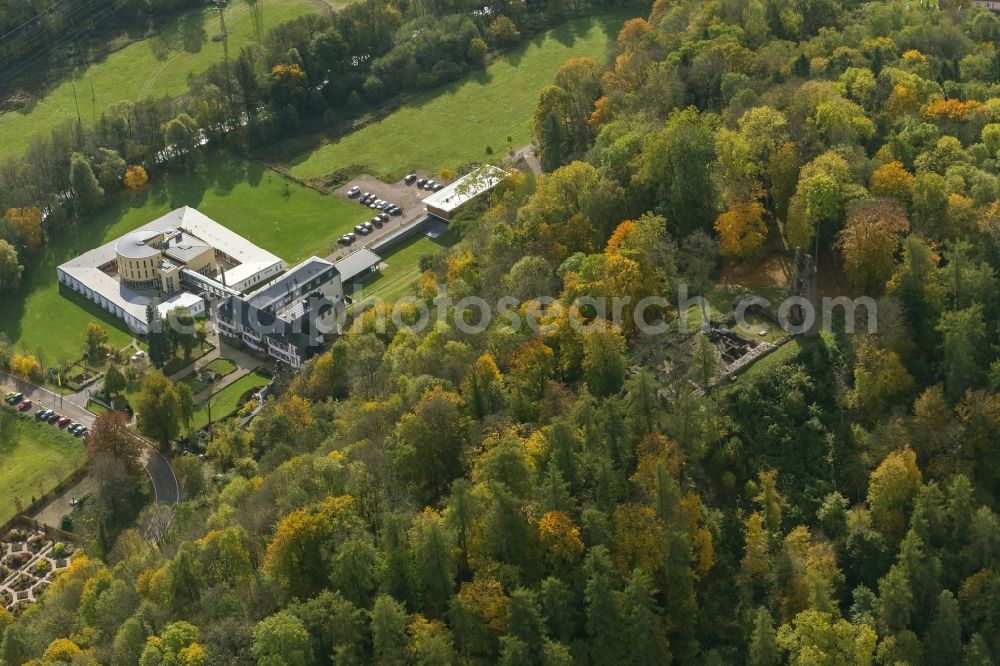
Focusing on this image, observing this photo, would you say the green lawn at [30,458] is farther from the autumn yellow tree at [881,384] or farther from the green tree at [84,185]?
the autumn yellow tree at [881,384]

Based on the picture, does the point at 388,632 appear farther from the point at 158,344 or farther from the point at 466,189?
the point at 466,189

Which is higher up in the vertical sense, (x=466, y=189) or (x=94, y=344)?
(x=466, y=189)

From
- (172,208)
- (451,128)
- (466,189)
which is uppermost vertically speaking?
(466,189)

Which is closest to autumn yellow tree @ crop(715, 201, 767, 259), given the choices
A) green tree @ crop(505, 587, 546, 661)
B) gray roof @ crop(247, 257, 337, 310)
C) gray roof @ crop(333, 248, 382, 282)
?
green tree @ crop(505, 587, 546, 661)

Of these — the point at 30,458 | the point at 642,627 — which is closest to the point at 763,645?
the point at 642,627

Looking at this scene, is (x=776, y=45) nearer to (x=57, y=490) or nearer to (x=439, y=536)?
(x=439, y=536)

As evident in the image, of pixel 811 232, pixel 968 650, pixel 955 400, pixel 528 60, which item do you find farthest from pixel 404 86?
pixel 968 650

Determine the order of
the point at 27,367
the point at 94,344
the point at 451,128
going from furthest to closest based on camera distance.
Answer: the point at 451,128, the point at 94,344, the point at 27,367
